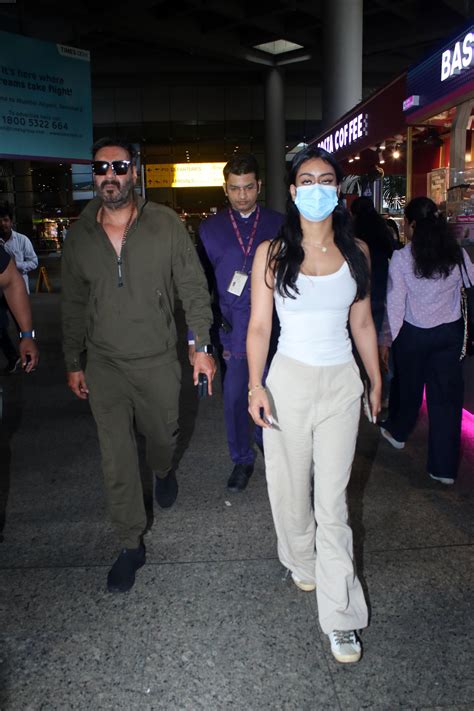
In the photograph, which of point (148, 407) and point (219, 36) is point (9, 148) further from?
point (219, 36)

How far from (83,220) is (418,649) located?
258 cm

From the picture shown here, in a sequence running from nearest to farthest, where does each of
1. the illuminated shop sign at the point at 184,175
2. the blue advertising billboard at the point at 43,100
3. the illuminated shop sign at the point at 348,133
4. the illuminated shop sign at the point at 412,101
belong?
the illuminated shop sign at the point at 412,101 < the illuminated shop sign at the point at 348,133 < the blue advertising billboard at the point at 43,100 < the illuminated shop sign at the point at 184,175

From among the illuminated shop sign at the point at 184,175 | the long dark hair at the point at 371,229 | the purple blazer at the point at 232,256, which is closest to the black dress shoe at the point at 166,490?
the purple blazer at the point at 232,256

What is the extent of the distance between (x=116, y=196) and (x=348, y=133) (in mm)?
8561

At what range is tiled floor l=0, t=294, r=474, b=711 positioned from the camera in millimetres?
2434

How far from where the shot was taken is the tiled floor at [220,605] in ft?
7.98

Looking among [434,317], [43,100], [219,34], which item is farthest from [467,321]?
[219,34]

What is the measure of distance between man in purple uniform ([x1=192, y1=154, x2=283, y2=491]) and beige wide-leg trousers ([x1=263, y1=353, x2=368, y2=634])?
1.47m

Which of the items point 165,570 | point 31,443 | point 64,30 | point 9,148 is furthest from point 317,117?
point 165,570

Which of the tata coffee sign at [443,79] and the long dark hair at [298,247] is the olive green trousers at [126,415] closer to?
the long dark hair at [298,247]

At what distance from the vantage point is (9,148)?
10.6 metres

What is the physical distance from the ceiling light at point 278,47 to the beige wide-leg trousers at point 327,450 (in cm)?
2338

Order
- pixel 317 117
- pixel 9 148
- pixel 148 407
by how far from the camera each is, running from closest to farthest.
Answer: pixel 148 407, pixel 9 148, pixel 317 117

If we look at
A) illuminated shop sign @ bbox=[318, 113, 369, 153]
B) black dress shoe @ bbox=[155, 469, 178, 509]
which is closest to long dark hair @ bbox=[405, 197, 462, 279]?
black dress shoe @ bbox=[155, 469, 178, 509]
